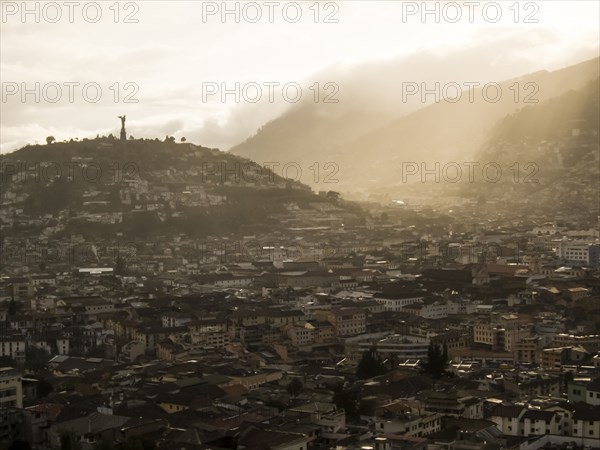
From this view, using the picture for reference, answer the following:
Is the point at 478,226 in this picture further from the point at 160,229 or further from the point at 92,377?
the point at 92,377

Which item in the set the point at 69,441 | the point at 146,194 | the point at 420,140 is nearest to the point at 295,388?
the point at 69,441

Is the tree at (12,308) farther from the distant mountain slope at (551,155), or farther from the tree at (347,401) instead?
the distant mountain slope at (551,155)

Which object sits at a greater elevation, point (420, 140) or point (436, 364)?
point (420, 140)

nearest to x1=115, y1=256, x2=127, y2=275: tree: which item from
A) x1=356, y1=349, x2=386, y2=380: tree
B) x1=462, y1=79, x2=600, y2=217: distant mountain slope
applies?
x1=356, y1=349, x2=386, y2=380: tree

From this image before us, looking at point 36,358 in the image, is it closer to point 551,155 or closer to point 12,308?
point 12,308

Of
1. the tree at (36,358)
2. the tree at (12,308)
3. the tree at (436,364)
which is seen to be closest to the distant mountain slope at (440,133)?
the tree at (12,308)

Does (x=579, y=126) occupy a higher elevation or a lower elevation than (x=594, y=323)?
higher

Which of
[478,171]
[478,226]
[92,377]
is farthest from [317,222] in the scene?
[92,377]

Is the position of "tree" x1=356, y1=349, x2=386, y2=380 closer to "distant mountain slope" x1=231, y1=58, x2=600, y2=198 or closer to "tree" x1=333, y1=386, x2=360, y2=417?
"tree" x1=333, y1=386, x2=360, y2=417
